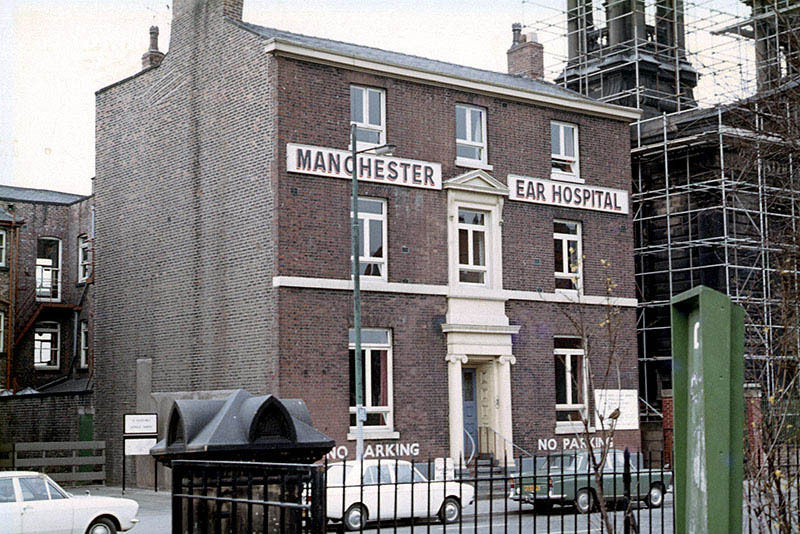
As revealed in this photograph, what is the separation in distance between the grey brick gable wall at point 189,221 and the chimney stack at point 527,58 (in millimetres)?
12861

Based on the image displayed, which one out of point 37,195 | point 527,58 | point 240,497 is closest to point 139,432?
point 527,58

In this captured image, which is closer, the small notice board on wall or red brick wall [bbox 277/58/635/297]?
red brick wall [bbox 277/58/635/297]

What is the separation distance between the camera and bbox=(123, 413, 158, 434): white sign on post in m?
28.1

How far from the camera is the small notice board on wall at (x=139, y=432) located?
91.6 ft

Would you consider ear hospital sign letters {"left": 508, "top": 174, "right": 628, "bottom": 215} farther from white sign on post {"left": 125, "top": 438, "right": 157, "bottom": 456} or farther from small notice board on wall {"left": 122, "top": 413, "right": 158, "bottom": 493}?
white sign on post {"left": 125, "top": 438, "right": 157, "bottom": 456}

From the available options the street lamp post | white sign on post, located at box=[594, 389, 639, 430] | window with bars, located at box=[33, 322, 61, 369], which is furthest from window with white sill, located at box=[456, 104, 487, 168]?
window with bars, located at box=[33, 322, 61, 369]

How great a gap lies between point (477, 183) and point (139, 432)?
11198 mm

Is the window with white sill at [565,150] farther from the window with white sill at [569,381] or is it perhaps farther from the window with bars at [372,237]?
the window with bars at [372,237]

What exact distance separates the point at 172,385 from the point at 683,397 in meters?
26.4

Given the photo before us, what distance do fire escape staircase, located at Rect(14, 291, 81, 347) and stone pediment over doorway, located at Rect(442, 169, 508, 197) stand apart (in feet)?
64.0

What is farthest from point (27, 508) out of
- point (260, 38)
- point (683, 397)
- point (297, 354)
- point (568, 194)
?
point (568, 194)

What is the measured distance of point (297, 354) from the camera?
26328mm

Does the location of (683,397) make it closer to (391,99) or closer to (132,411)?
(391,99)

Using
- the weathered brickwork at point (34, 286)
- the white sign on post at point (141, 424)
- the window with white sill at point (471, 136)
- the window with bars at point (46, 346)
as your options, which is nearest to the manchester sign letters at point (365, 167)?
the window with white sill at point (471, 136)
